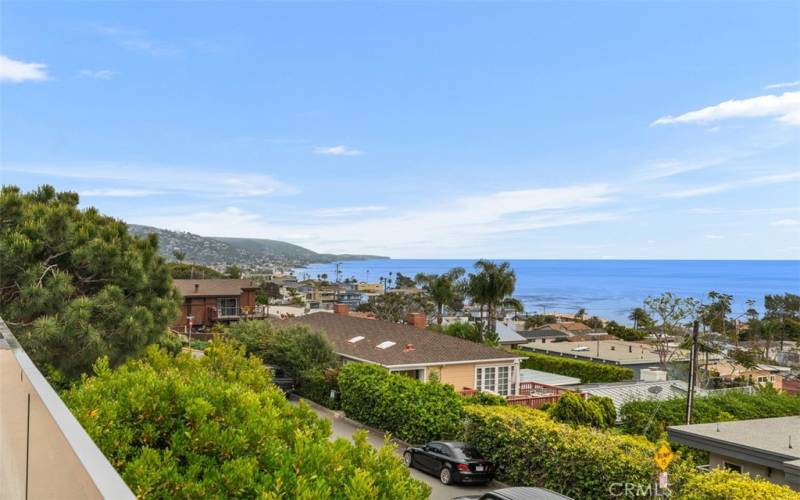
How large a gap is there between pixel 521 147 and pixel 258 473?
208ft

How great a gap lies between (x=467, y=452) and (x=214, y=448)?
14044 mm

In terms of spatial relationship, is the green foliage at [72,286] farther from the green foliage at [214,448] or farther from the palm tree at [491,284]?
the palm tree at [491,284]

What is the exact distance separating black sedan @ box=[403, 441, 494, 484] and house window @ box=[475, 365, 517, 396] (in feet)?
37.9

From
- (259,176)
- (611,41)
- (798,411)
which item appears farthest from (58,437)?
(259,176)

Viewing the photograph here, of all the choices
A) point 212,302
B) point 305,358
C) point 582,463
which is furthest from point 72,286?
point 212,302

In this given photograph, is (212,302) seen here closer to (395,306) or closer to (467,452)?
(395,306)

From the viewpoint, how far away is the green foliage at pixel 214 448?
3848 mm

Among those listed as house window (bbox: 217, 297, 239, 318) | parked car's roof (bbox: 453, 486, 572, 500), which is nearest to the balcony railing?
parked car's roof (bbox: 453, 486, 572, 500)

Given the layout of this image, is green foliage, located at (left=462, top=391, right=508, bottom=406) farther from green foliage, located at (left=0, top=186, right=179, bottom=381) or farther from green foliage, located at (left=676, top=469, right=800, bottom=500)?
green foliage, located at (left=0, top=186, right=179, bottom=381)

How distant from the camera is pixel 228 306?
192ft

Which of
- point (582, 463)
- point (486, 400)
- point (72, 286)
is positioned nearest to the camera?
point (72, 286)

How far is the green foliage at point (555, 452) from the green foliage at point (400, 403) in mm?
1243

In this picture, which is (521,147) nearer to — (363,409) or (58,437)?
(363,409)

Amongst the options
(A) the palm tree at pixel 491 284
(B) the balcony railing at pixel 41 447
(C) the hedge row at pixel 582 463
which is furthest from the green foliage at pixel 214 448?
(A) the palm tree at pixel 491 284
